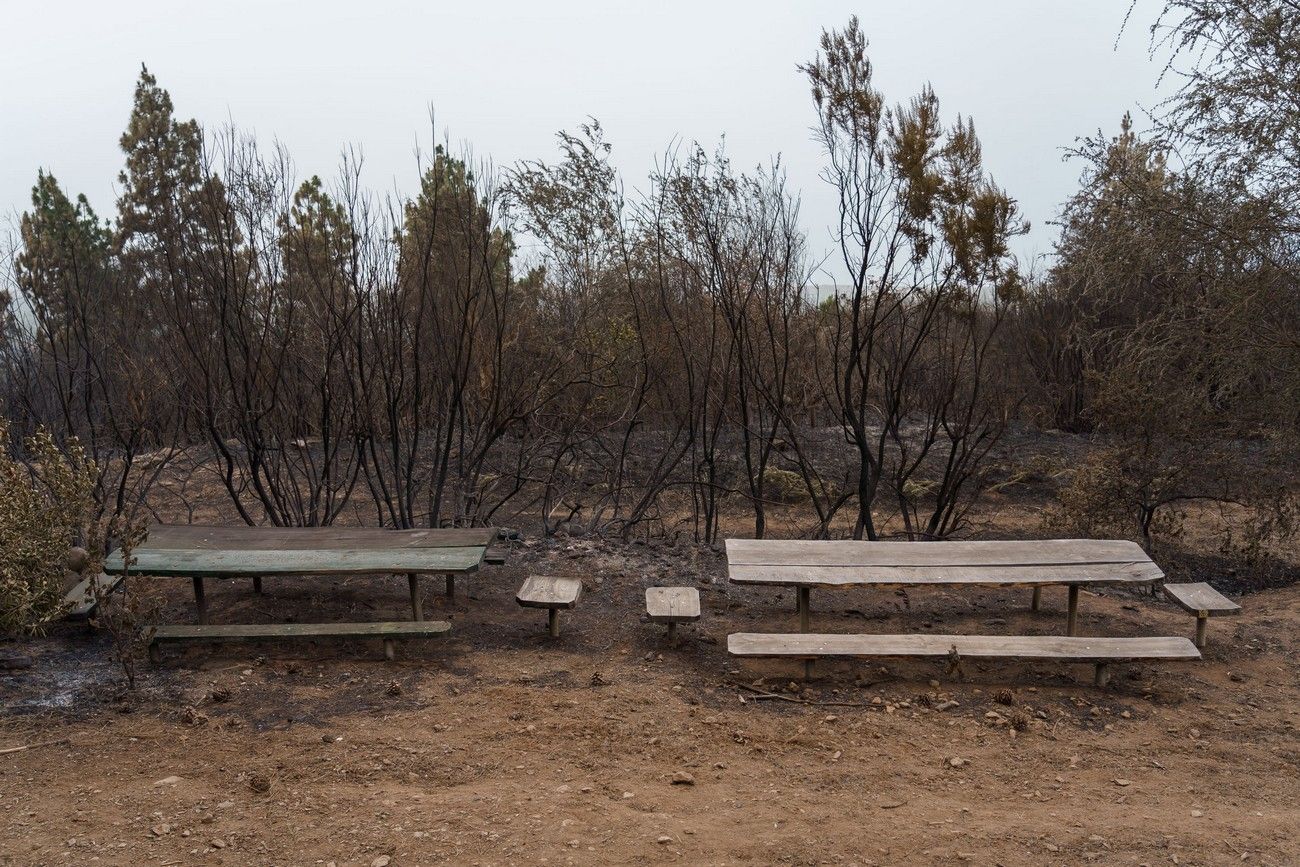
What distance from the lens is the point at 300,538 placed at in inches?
204

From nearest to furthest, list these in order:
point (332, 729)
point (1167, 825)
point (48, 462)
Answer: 1. point (1167, 825)
2. point (332, 729)
3. point (48, 462)

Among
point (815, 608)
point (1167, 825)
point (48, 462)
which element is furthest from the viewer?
point (815, 608)

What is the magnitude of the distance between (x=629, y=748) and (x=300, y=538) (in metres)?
2.39

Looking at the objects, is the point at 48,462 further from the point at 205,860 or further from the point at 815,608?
the point at 815,608

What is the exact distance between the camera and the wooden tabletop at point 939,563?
4.72 metres

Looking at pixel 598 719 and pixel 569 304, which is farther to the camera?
pixel 569 304

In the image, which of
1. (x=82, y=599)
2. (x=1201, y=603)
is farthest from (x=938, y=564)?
(x=82, y=599)

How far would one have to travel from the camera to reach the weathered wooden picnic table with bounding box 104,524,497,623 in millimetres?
4543

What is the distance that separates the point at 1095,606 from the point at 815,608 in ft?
5.70

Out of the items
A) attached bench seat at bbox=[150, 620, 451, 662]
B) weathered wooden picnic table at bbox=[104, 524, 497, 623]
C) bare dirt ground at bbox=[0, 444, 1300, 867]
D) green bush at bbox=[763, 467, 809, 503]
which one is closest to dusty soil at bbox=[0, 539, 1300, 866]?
bare dirt ground at bbox=[0, 444, 1300, 867]

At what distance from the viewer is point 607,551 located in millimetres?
6398

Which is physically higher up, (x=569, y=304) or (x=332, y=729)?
(x=569, y=304)

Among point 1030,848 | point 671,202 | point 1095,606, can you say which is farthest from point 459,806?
point 671,202

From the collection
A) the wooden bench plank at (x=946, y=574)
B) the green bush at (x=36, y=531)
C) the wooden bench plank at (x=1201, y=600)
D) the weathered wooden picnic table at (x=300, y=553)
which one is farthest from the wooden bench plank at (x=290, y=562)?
the wooden bench plank at (x=1201, y=600)
